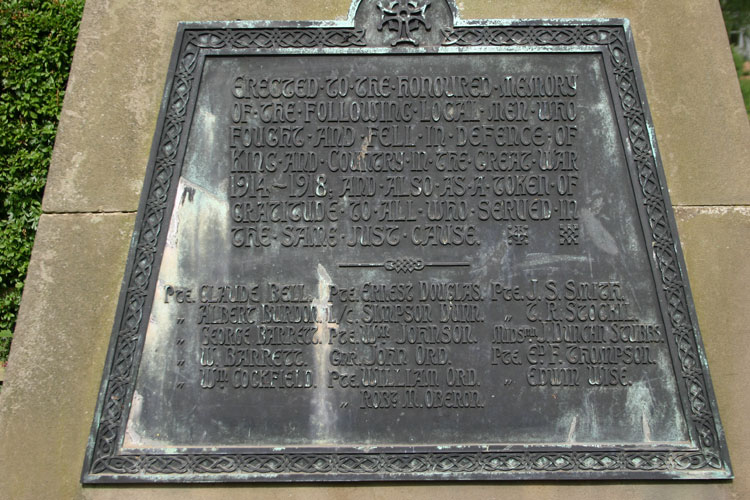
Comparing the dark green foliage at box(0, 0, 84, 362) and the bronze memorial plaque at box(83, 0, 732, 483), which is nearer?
the bronze memorial plaque at box(83, 0, 732, 483)

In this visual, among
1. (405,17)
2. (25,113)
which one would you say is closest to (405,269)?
(405,17)

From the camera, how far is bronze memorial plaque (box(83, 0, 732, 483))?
14.8ft

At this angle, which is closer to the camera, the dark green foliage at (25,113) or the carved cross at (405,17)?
the carved cross at (405,17)

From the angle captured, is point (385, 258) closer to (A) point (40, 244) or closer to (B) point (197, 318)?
(B) point (197, 318)

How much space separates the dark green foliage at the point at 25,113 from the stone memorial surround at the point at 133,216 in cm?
200

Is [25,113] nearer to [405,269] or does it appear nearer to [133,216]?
[133,216]

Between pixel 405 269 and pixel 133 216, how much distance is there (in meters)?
1.98

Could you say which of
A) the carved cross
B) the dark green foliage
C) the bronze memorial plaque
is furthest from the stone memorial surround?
the dark green foliage

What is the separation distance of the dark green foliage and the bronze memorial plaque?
2.54m

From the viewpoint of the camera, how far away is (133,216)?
486cm

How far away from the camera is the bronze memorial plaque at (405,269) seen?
4504 millimetres

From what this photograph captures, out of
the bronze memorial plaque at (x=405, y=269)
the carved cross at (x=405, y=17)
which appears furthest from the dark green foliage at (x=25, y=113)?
the carved cross at (x=405, y=17)

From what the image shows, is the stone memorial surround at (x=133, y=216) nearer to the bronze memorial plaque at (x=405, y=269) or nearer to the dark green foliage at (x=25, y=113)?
the bronze memorial plaque at (x=405, y=269)

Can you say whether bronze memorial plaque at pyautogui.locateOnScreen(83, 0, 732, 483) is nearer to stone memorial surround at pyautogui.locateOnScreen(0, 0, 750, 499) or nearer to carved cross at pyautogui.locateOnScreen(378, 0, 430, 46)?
carved cross at pyautogui.locateOnScreen(378, 0, 430, 46)
